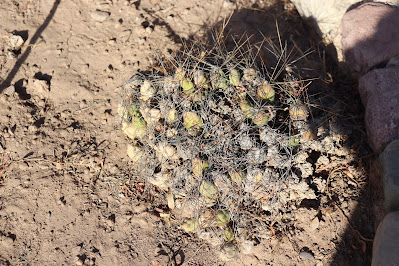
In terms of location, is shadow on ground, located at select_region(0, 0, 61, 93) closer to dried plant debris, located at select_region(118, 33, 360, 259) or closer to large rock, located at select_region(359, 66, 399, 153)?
dried plant debris, located at select_region(118, 33, 360, 259)

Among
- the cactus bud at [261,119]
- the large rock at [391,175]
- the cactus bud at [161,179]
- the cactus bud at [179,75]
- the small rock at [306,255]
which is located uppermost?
the cactus bud at [179,75]

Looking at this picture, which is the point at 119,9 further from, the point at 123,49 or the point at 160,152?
the point at 160,152

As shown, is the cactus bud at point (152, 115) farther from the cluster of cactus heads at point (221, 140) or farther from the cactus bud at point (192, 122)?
the cactus bud at point (192, 122)

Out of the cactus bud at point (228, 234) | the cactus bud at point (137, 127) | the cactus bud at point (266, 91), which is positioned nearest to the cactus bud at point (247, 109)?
the cactus bud at point (266, 91)

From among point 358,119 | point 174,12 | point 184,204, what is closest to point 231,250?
point 184,204

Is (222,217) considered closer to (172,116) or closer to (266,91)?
(172,116)

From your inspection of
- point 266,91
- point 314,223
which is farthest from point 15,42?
point 314,223

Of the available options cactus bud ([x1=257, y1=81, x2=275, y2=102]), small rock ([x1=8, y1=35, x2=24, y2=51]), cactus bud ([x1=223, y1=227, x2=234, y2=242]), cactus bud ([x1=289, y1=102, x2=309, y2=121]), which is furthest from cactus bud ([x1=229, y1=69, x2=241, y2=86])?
small rock ([x1=8, y1=35, x2=24, y2=51])
